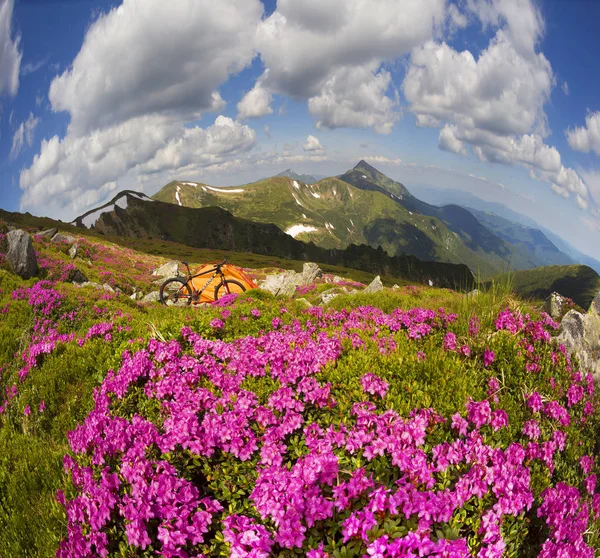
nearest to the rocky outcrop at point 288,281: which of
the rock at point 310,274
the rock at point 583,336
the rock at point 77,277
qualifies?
the rock at point 310,274

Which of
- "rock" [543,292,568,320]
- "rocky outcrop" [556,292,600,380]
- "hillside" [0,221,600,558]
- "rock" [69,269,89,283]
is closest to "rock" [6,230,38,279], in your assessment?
"rock" [69,269,89,283]

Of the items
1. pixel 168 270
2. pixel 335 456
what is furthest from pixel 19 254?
pixel 335 456

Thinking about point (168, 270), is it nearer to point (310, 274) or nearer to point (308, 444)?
point (310, 274)

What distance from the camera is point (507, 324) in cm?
800

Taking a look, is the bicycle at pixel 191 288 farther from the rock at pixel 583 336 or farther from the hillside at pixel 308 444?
the rock at pixel 583 336

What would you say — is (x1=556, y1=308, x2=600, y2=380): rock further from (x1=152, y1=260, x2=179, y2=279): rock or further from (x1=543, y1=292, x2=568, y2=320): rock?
(x1=152, y1=260, x2=179, y2=279): rock

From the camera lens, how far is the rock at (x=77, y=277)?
23.2 meters

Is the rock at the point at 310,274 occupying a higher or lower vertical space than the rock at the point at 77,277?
higher

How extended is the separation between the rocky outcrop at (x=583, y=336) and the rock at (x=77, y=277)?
84.8 ft

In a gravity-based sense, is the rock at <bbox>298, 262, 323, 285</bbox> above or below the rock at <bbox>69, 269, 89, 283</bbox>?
above

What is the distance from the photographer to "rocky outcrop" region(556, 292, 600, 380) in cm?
876

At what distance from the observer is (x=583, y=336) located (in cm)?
948

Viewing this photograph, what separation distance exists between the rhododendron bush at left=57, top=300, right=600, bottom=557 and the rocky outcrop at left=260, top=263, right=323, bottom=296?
20179mm

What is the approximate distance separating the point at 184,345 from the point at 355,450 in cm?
535
